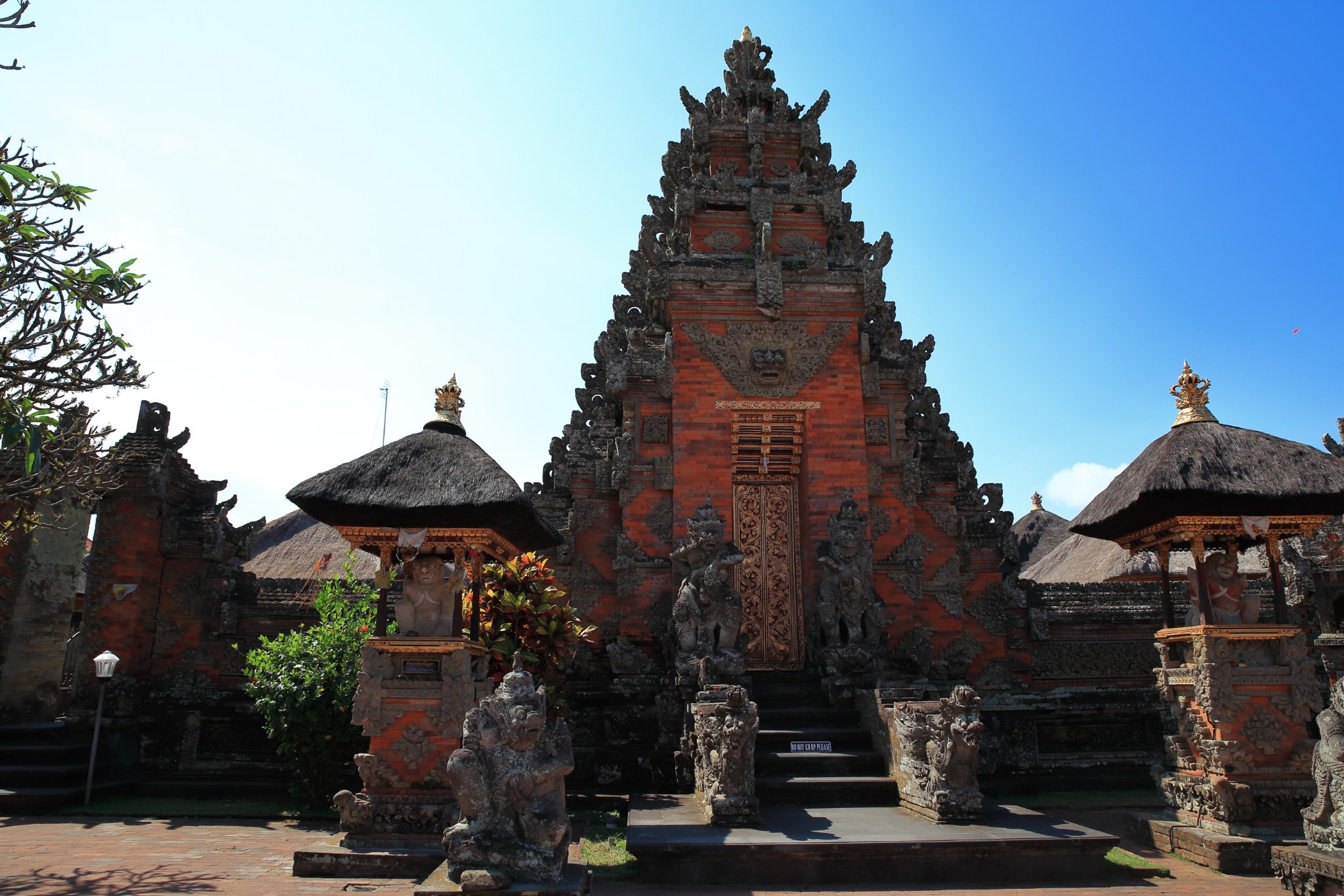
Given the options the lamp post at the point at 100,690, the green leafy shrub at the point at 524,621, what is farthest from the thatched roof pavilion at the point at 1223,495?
the lamp post at the point at 100,690

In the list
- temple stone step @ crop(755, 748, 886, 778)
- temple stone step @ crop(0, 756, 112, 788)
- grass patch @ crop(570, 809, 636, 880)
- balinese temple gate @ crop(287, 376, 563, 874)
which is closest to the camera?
grass patch @ crop(570, 809, 636, 880)

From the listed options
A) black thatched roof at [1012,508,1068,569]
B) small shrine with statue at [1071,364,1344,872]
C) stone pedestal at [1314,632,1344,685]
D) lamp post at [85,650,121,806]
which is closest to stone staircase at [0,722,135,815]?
lamp post at [85,650,121,806]

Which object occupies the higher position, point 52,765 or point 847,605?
point 847,605

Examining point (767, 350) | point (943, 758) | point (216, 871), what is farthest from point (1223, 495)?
point (216, 871)

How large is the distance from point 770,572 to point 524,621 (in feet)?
12.2

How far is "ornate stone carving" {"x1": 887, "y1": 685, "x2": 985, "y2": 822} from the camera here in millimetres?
7652

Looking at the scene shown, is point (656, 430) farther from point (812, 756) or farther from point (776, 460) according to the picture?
point (812, 756)

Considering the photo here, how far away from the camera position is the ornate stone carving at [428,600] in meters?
8.36

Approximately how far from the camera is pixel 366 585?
39.6 feet

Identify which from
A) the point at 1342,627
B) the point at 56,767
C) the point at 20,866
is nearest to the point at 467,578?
the point at 20,866

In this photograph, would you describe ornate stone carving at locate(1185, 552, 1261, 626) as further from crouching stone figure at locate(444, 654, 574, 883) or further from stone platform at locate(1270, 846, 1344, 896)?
crouching stone figure at locate(444, 654, 574, 883)

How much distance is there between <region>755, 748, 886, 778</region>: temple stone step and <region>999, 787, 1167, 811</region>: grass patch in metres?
1.96

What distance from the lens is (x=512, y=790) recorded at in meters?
5.53

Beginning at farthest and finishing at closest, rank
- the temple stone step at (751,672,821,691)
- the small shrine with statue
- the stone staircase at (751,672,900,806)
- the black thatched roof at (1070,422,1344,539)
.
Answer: the temple stone step at (751,672,821,691) → the black thatched roof at (1070,422,1344,539) → the stone staircase at (751,672,900,806) → the small shrine with statue
